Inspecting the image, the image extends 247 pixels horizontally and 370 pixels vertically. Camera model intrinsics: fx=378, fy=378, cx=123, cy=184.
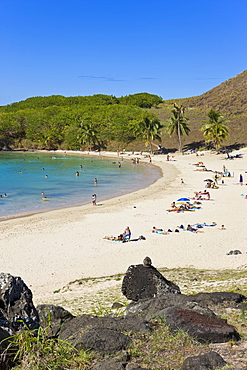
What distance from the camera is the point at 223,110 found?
3706 inches

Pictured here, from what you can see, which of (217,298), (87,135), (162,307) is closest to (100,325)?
(162,307)

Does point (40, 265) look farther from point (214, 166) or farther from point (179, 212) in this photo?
point (214, 166)

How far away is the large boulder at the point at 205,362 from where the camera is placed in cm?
460

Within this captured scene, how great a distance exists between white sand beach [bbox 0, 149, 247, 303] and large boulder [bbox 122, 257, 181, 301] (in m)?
4.21

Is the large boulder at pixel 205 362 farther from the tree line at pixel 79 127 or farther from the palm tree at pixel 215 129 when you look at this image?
the tree line at pixel 79 127

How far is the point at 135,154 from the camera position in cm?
7731

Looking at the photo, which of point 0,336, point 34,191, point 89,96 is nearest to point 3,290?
point 0,336

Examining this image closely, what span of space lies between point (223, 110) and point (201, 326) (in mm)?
93815

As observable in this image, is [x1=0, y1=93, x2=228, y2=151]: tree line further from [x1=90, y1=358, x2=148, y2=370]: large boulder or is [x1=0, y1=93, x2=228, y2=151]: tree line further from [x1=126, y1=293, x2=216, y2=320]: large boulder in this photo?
[x1=90, y1=358, x2=148, y2=370]: large boulder

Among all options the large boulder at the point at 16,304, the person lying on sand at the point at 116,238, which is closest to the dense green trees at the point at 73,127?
the person lying on sand at the point at 116,238

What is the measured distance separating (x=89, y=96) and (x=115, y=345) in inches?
5353

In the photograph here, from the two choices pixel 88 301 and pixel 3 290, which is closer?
pixel 3 290

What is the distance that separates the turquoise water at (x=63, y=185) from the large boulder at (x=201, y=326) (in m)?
23.3

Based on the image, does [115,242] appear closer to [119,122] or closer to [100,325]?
[100,325]
